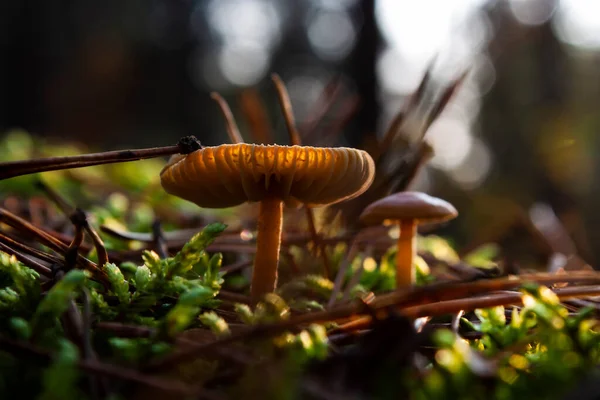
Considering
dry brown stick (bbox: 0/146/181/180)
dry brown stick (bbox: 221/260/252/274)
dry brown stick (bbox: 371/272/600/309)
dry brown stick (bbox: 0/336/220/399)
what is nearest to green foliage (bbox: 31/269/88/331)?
dry brown stick (bbox: 0/336/220/399)

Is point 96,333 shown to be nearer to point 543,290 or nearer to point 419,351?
point 419,351

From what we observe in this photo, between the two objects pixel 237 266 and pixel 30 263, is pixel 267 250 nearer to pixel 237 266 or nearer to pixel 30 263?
pixel 237 266

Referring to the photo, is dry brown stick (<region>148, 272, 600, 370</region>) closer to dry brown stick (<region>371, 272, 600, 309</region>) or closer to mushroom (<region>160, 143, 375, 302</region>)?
dry brown stick (<region>371, 272, 600, 309</region>)

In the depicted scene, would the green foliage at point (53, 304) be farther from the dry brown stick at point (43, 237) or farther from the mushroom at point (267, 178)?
the mushroom at point (267, 178)

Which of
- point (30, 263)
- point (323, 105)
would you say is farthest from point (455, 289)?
point (323, 105)

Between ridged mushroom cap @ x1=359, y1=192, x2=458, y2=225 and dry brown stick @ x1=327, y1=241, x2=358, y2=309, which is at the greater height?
ridged mushroom cap @ x1=359, y1=192, x2=458, y2=225

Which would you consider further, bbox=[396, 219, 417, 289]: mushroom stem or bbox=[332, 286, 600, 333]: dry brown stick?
bbox=[396, 219, 417, 289]: mushroom stem
